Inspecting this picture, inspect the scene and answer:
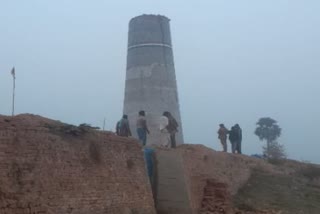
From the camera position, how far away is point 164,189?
12938 millimetres

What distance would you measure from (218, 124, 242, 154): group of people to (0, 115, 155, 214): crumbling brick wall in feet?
22.3

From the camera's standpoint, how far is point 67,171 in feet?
32.5

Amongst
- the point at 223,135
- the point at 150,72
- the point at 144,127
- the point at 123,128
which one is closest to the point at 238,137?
the point at 223,135

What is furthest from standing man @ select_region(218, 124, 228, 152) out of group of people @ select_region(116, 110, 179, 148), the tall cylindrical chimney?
the tall cylindrical chimney

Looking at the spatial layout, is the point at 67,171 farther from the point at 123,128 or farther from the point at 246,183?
the point at 246,183

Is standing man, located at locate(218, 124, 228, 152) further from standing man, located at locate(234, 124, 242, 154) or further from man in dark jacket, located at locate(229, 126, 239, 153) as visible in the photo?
standing man, located at locate(234, 124, 242, 154)

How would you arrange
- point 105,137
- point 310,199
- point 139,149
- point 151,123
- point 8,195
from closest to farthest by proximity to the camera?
1. point 8,195
2. point 105,137
3. point 139,149
4. point 310,199
5. point 151,123

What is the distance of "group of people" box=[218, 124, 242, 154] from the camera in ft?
61.8

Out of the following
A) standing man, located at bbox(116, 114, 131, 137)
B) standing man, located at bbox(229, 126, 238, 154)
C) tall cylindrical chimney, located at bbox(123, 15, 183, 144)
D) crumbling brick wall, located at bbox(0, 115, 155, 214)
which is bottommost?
crumbling brick wall, located at bbox(0, 115, 155, 214)

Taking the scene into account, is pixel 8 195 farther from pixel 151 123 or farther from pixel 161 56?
pixel 161 56

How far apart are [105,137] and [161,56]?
1295 cm

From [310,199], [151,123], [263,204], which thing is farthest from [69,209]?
[151,123]

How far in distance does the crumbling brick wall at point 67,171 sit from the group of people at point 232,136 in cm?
681

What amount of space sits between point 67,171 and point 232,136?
10.1 meters
